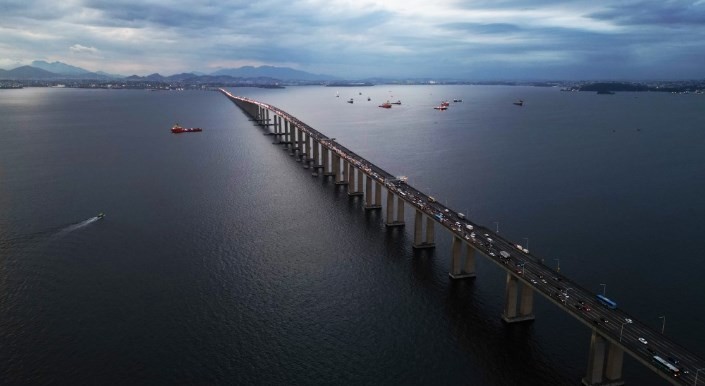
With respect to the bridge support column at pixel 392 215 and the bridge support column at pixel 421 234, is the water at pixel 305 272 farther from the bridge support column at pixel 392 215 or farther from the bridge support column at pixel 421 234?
the bridge support column at pixel 392 215

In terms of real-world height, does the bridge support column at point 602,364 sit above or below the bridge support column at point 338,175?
below

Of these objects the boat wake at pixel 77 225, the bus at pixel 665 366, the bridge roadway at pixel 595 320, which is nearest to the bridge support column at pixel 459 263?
the bridge roadway at pixel 595 320

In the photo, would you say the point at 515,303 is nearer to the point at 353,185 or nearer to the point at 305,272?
the point at 305,272

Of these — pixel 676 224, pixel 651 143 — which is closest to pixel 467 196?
pixel 676 224

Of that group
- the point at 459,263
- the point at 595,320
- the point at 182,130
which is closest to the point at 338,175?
the point at 459,263

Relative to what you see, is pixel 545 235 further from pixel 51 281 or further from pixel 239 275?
pixel 51 281

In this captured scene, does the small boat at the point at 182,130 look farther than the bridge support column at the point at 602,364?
Yes

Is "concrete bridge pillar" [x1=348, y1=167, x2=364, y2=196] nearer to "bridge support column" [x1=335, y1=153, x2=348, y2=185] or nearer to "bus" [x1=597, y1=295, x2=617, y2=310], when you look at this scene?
"bridge support column" [x1=335, y1=153, x2=348, y2=185]

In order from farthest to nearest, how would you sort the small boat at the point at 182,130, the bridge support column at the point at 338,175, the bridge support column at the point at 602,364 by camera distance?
the small boat at the point at 182,130 < the bridge support column at the point at 338,175 < the bridge support column at the point at 602,364
